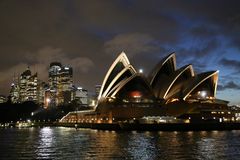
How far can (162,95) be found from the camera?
76.5m

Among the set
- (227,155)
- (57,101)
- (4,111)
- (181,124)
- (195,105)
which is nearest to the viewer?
(227,155)

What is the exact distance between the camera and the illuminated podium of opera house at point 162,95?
239 ft

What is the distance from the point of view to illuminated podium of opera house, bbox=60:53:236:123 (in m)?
72.9

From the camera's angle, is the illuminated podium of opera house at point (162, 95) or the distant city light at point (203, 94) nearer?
the illuminated podium of opera house at point (162, 95)

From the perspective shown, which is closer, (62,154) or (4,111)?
(62,154)

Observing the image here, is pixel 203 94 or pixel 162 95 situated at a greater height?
pixel 162 95

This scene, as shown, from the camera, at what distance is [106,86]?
80500 mm

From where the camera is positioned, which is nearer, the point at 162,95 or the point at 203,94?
the point at 203,94

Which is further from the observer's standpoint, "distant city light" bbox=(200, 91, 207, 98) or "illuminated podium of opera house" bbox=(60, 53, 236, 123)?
"distant city light" bbox=(200, 91, 207, 98)

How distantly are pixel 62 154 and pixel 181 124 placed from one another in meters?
39.6

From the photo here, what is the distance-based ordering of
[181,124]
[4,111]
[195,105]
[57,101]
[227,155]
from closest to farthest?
[227,155] → [181,124] → [195,105] → [4,111] → [57,101]

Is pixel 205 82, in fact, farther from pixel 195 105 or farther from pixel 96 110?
pixel 96 110

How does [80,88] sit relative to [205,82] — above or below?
above

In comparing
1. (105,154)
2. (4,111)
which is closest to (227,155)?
(105,154)
